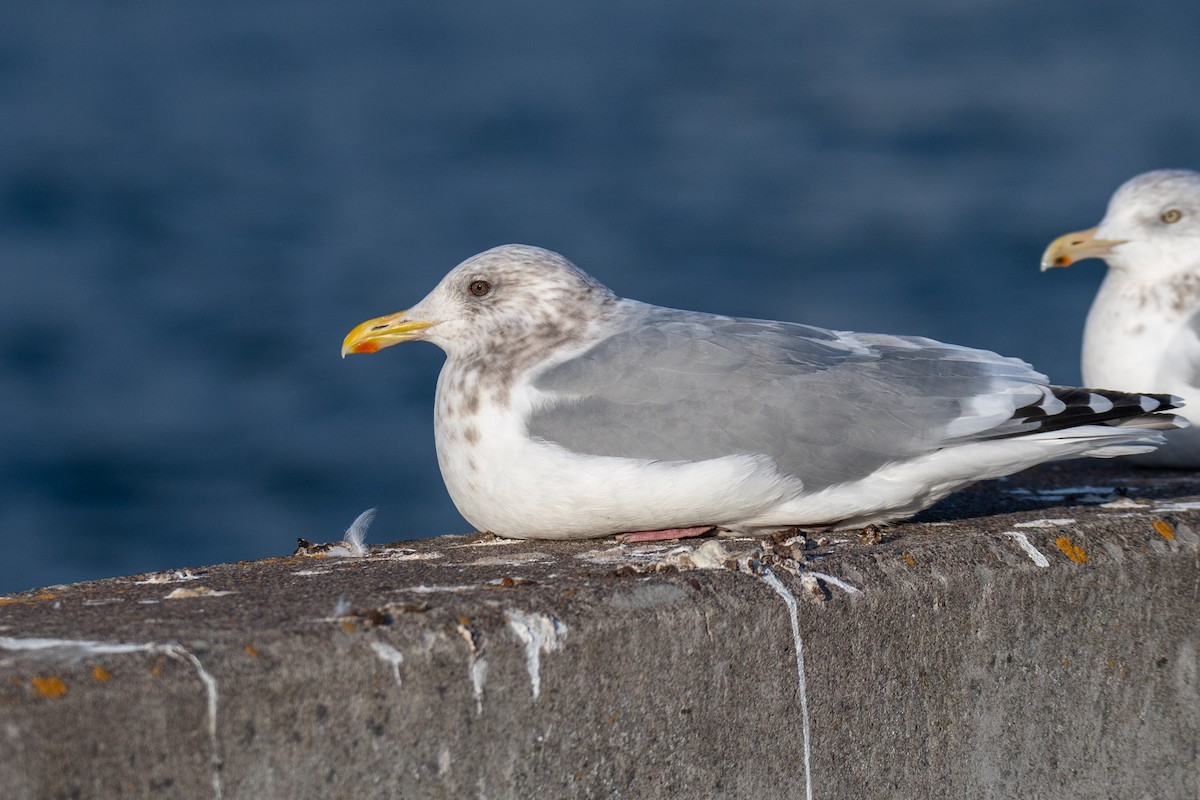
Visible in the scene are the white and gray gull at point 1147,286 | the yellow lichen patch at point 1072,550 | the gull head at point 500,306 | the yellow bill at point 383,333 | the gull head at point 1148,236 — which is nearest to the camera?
the yellow lichen patch at point 1072,550

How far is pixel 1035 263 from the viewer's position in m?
20.1

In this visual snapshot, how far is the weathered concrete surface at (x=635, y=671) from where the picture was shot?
9.00ft

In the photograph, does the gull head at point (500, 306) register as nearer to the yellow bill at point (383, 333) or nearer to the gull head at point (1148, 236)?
the yellow bill at point (383, 333)

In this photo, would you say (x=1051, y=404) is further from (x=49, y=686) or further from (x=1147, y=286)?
(x=49, y=686)

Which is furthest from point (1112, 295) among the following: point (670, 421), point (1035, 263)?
point (1035, 263)

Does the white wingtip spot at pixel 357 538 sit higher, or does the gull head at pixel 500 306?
the gull head at pixel 500 306

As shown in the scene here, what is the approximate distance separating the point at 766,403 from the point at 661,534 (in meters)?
0.47

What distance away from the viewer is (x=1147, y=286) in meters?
6.25

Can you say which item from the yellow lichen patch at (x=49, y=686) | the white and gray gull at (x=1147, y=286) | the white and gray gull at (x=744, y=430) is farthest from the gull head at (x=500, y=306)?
the white and gray gull at (x=1147, y=286)

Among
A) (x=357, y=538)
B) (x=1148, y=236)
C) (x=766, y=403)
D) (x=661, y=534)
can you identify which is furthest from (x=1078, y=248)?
(x=357, y=538)

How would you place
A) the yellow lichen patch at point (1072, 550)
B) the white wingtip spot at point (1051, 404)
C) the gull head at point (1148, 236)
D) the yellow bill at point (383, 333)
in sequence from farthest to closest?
the gull head at point (1148, 236)
the yellow bill at point (383, 333)
the white wingtip spot at point (1051, 404)
the yellow lichen patch at point (1072, 550)

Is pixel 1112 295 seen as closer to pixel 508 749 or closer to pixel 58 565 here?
pixel 508 749

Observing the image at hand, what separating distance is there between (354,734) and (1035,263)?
1847cm

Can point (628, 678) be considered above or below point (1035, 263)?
below
